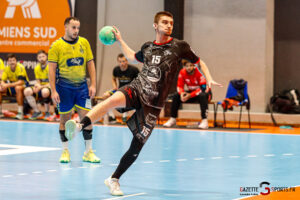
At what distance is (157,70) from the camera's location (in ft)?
19.4

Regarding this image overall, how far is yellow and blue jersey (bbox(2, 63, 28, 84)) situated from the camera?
15.8m

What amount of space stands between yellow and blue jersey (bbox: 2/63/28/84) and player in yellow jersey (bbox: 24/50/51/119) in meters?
0.41

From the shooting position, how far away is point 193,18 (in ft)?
54.9

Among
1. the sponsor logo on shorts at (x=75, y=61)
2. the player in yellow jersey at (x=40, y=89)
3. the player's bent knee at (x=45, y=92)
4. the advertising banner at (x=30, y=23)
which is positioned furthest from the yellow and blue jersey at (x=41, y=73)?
the sponsor logo on shorts at (x=75, y=61)

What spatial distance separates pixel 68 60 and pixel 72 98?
53 centimetres

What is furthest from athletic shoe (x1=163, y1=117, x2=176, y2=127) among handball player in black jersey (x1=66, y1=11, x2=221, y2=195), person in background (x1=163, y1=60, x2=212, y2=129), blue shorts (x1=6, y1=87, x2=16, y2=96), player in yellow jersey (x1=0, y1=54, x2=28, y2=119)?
handball player in black jersey (x1=66, y1=11, x2=221, y2=195)

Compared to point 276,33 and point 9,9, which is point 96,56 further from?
point 276,33

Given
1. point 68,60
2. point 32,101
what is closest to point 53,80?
point 68,60

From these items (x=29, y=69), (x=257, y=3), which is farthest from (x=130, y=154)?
(x=29, y=69)

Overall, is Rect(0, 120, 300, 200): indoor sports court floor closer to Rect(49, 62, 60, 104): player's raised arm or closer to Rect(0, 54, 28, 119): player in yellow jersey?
Rect(49, 62, 60, 104): player's raised arm

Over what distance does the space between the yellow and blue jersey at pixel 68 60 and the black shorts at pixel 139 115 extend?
2.39 metres

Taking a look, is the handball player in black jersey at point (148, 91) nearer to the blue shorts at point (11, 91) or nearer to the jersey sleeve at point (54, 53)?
the jersey sleeve at point (54, 53)

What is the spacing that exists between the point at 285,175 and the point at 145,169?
1.75 metres

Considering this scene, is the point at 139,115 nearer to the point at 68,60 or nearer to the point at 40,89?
the point at 68,60
